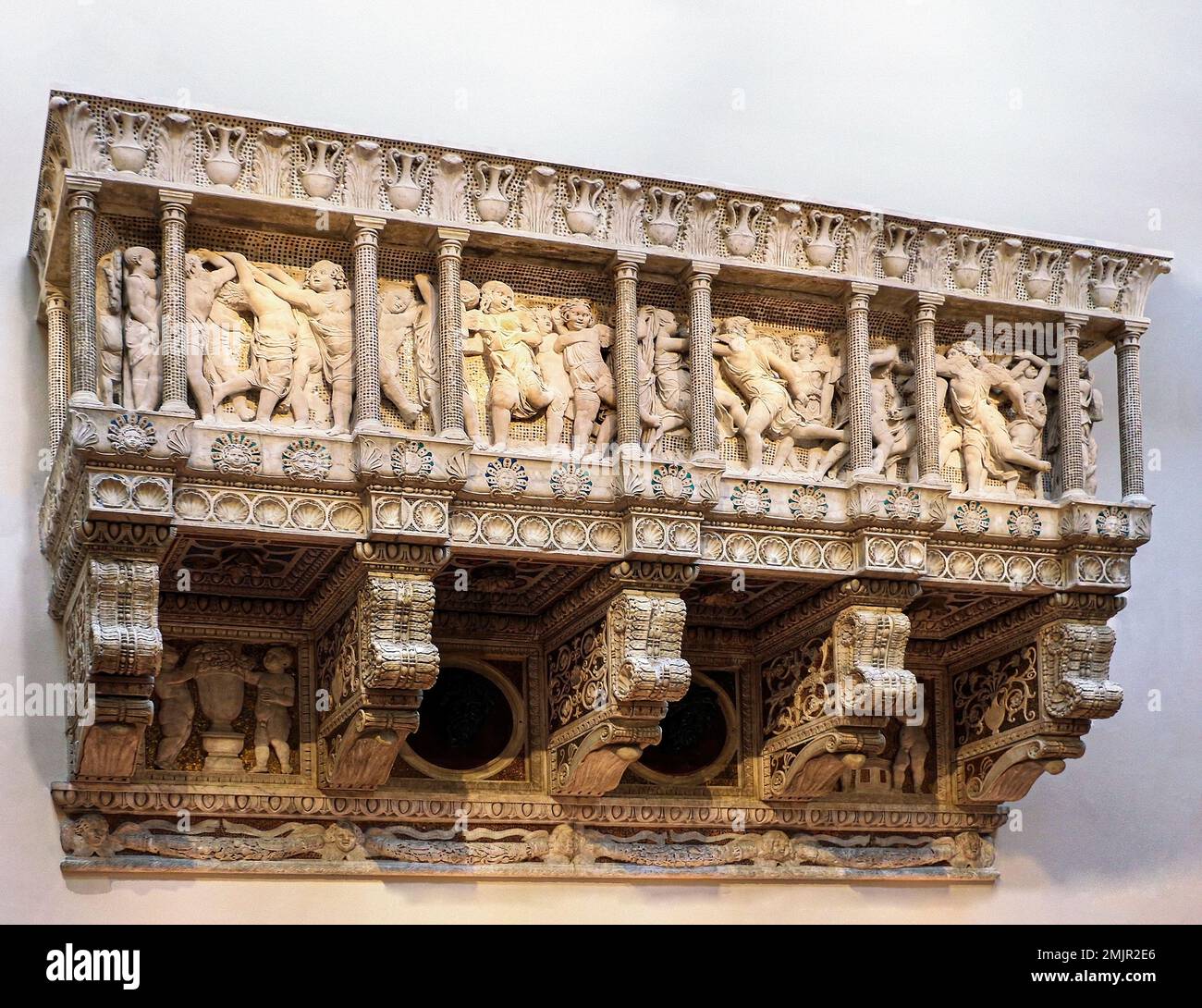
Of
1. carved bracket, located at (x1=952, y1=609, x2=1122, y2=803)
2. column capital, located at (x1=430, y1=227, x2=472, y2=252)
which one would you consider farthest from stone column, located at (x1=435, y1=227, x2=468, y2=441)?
carved bracket, located at (x1=952, y1=609, x2=1122, y2=803)

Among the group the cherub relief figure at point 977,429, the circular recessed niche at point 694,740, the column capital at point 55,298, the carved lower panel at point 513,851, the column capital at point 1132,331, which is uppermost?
the column capital at point 1132,331

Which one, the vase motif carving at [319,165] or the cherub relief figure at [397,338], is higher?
the vase motif carving at [319,165]

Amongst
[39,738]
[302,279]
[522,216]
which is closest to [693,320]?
[522,216]

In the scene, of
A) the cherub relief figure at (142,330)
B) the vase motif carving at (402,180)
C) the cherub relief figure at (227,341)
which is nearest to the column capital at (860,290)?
the vase motif carving at (402,180)

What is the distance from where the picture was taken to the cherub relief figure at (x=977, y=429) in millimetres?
11961

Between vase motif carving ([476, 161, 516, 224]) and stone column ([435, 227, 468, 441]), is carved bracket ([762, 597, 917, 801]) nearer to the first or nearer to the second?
stone column ([435, 227, 468, 441])

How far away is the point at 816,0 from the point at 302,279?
4260 millimetres

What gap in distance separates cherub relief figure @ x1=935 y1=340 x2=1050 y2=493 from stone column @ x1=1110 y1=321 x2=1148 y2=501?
46 cm

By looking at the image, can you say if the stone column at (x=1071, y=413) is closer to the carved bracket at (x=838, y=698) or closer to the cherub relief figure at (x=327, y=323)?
the carved bracket at (x=838, y=698)

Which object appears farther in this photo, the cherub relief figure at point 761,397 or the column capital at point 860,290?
the column capital at point 860,290

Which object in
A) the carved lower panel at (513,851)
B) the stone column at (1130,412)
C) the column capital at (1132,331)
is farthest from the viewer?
the column capital at (1132,331)

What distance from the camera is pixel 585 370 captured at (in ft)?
36.9

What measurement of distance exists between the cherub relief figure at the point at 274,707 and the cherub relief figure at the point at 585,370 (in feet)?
6.25

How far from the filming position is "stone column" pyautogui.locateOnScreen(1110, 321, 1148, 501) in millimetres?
12039
